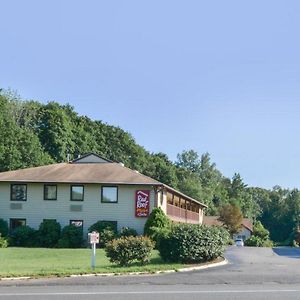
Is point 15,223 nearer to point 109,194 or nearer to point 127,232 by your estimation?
point 109,194

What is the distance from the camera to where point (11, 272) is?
19547 millimetres

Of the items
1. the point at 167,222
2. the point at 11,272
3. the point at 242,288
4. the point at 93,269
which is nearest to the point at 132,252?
the point at 93,269

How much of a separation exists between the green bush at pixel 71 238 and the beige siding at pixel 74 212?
1.56 m

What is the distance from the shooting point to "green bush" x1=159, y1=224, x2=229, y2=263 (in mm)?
23500

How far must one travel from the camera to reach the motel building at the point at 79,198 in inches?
1668

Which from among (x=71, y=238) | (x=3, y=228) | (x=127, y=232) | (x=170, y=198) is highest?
(x=170, y=198)

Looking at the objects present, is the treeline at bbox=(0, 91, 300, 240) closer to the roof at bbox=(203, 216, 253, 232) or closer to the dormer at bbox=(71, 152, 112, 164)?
the roof at bbox=(203, 216, 253, 232)

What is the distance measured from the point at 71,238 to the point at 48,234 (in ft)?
5.67

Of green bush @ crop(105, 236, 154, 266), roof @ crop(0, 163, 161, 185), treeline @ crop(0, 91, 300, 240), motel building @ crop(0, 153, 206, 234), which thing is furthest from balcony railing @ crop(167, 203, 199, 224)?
green bush @ crop(105, 236, 154, 266)

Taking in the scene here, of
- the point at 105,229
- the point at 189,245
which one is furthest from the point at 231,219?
the point at 189,245

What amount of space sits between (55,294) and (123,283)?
10.1 ft

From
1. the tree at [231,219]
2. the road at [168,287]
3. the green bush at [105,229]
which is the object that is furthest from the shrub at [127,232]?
the tree at [231,219]

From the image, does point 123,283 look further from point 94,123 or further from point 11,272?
point 94,123

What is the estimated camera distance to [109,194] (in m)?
43.0
